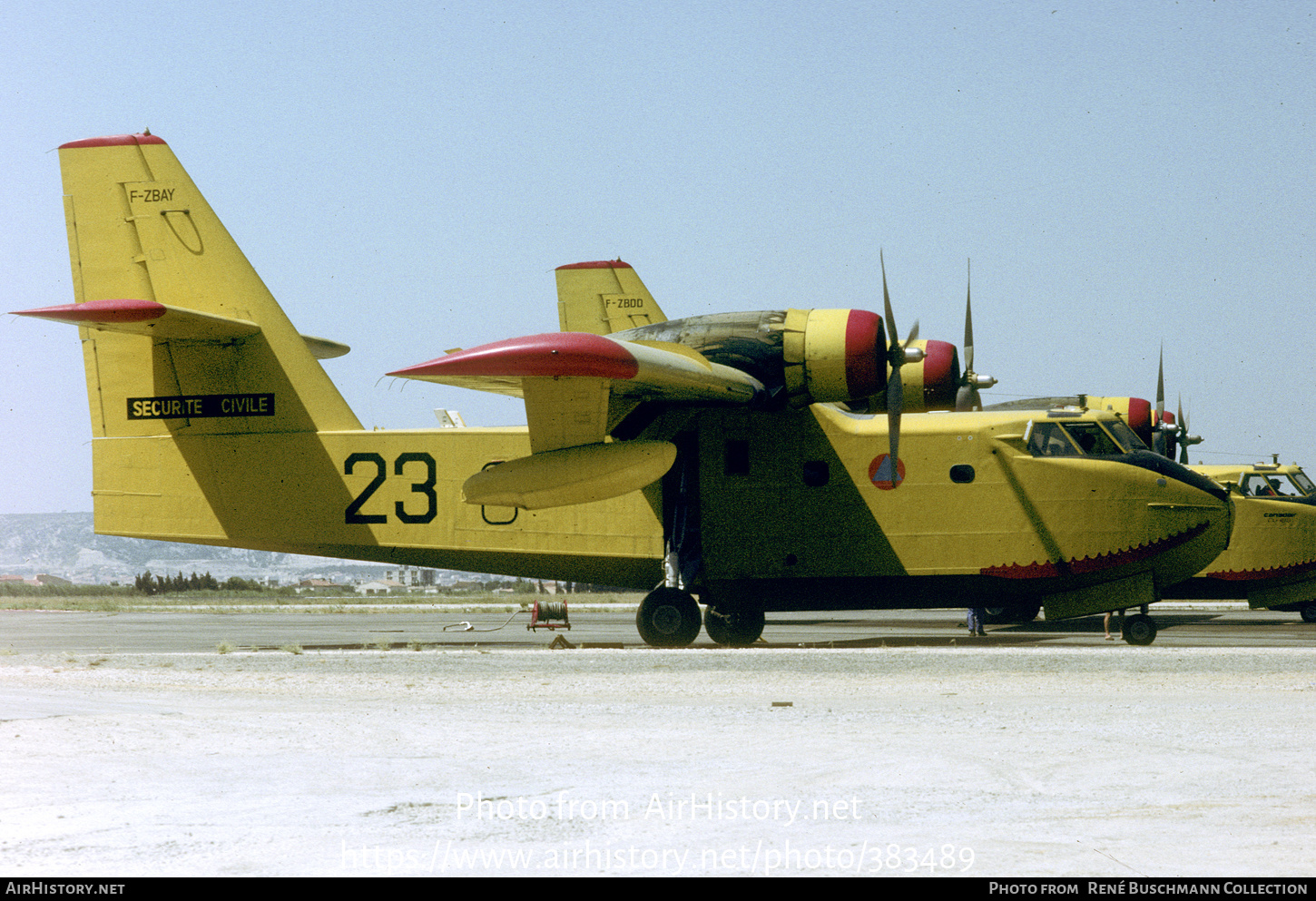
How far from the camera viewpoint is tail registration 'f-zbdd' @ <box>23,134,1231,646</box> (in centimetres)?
Result: 1730

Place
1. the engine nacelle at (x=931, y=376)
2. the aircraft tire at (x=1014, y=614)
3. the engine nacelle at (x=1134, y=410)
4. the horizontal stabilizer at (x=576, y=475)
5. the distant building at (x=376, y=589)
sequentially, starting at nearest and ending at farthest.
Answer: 1. the horizontal stabilizer at (x=576, y=475)
2. the engine nacelle at (x=931, y=376)
3. the aircraft tire at (x=1014, y=614)
4. the engine nacelle at (x=1134, y=410)
5. the distant building at (x=376, y=589)

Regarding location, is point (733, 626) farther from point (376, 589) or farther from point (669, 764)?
point (376, 589)

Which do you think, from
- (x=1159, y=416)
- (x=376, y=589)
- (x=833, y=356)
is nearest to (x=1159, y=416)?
(x=1159, y=416)

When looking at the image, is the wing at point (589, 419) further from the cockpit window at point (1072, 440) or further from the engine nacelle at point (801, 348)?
the cockpit window at point (1072, 440)

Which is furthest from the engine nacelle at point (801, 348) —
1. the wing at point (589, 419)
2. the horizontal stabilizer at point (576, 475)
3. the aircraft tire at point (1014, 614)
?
the aircraft tire at point (1014, 614)

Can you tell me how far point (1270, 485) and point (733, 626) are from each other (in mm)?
12495

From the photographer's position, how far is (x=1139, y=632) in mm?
17562

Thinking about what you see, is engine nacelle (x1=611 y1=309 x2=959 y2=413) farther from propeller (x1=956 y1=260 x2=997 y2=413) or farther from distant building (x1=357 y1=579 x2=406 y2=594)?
distant building (x1=357 y1=579 x2=406 y2=594)

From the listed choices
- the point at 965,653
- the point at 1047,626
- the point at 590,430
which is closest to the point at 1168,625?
the point at 1047,626

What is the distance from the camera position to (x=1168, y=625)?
78.7 ft

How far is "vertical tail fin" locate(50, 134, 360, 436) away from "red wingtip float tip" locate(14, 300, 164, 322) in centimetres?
237

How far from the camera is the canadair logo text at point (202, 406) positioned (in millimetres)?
19406

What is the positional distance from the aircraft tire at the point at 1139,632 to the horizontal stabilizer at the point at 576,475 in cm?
757
